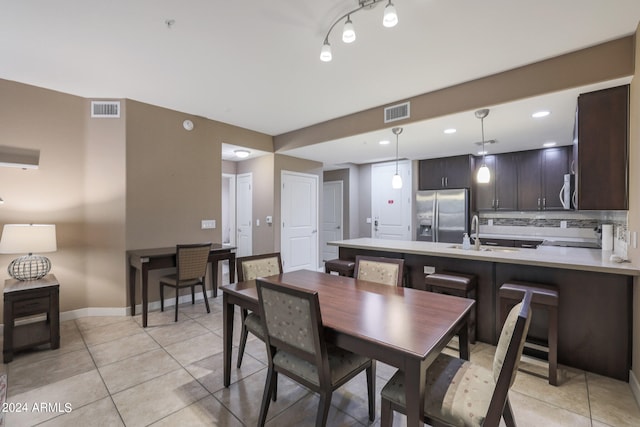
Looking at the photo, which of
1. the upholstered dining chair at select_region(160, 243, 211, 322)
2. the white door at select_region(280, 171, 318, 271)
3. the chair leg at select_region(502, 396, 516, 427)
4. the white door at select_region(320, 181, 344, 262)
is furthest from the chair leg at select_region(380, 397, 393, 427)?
the white door at select_region(320, 181, 344, 262)

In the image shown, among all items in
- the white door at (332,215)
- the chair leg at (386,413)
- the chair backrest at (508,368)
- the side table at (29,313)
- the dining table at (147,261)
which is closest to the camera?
the chair backrest at (508,368)

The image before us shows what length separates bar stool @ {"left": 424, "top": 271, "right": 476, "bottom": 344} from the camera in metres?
2.77

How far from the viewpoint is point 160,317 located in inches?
141

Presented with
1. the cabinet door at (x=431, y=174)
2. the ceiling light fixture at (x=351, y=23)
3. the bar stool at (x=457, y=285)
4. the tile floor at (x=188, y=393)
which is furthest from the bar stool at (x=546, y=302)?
the cabinet door at (x=431, y=174)

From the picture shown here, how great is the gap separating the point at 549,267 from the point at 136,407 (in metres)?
3.45

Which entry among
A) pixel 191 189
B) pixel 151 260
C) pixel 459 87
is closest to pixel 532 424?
pixel 459 87

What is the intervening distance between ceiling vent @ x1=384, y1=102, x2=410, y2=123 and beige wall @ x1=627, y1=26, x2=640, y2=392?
6.21ft

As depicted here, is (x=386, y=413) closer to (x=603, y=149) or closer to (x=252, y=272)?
(x=252, y=272)

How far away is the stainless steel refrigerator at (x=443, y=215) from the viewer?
538 centimetres

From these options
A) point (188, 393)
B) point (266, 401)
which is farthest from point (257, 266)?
point (266, 401)

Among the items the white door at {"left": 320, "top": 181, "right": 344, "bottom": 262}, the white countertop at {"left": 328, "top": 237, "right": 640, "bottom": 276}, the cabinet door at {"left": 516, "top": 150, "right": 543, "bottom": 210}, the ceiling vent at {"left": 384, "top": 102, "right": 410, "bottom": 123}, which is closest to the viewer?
the white countertop at {"left": 328, "top": 237, "right": 640, "bottom": 276}

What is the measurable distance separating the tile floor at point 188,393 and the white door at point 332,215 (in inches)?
178

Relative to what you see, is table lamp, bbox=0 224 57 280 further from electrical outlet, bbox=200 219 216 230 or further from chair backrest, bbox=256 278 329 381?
chair backrest, bbox=256 278 329 381

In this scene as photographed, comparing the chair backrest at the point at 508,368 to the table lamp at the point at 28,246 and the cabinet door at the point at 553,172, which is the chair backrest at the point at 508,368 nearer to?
the table lamp at the point at 28,246
